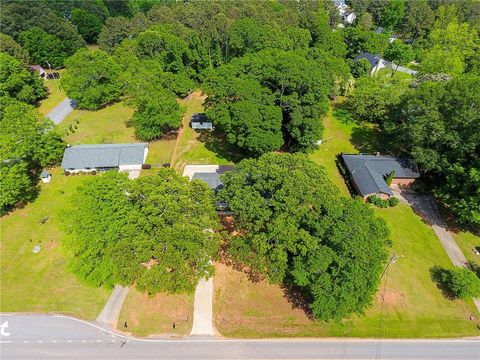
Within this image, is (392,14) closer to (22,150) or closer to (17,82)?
(17,82)

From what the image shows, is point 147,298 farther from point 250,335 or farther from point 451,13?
point 451,13

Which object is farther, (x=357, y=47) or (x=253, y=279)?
(x=357, y=47)

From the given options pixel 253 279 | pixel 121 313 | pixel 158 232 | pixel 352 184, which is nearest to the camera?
pixel 158 232

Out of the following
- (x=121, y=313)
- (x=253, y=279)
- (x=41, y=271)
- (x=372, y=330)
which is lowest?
(x=41, y=271)

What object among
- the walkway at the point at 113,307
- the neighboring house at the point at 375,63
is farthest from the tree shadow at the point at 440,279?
the neighboring house at the point at 375,63

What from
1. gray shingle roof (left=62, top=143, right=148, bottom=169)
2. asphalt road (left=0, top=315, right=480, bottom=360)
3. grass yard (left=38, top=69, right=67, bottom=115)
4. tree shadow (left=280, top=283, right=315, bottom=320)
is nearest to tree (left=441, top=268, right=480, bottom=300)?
asphalt road (left=0, top=315, right=480, bottom=360)

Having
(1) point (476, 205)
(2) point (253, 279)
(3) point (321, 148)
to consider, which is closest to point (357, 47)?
(3) point (321, 148)
